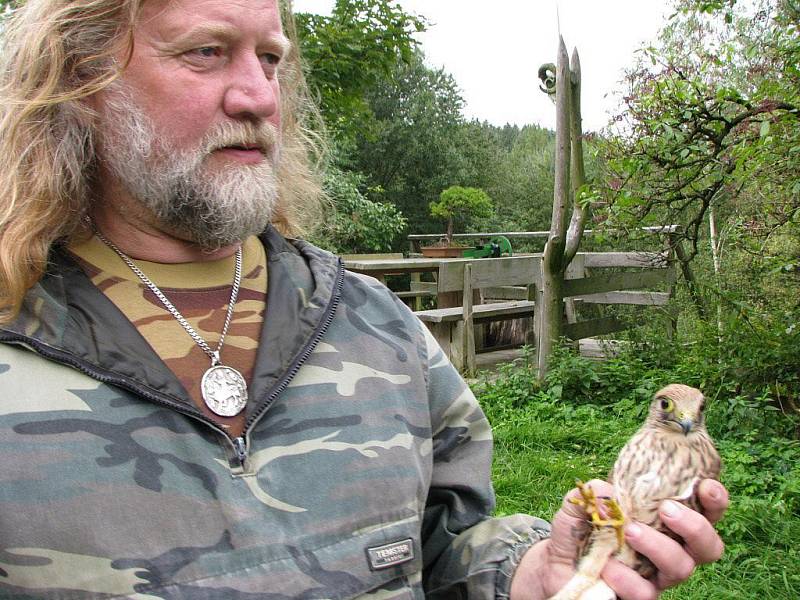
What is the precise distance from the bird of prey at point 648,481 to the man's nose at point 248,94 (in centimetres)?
102

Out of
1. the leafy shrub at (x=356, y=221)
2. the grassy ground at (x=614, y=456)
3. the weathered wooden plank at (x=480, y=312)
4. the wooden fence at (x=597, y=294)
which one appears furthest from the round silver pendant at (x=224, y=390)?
the leafy shrub at (x=356, y=221)

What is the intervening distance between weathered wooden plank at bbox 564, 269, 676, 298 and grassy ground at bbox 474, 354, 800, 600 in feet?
3.92

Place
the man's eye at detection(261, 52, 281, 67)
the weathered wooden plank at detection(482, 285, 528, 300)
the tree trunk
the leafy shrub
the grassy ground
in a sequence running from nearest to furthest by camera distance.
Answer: the man's eye at detection(261, 52, 281, 67), the grassy ground, the tree trunk, the weathered wooden plank at detection(482, 285, 528, 300), the leafy shrub

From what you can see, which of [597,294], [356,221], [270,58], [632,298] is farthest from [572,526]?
[356,221]

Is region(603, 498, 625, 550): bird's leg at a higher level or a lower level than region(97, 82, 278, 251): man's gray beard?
lower

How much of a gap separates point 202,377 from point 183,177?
0.44m

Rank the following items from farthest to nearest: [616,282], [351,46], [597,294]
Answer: [597,294], [616,282], [351,46]

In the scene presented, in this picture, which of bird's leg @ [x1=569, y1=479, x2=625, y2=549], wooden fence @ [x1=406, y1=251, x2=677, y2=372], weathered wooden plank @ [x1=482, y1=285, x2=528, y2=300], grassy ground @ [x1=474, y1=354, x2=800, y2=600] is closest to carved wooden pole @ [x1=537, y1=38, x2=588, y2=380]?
wooden fence @ [x1=406, y1=251, x2=677, y2=372]

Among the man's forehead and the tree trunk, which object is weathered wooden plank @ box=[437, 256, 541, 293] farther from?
the man's forehead

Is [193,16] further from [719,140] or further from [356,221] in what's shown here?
[356,221]

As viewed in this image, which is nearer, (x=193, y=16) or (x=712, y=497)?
(x=712, y=497)

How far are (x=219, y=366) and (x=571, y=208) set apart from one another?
19.1 feet

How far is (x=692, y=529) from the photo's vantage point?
1.34m

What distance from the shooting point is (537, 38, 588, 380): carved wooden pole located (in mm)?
6480
